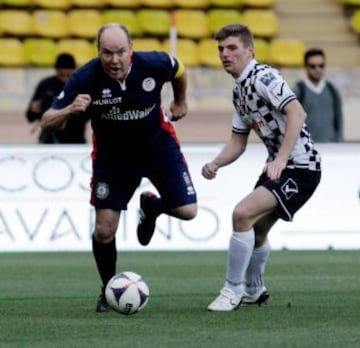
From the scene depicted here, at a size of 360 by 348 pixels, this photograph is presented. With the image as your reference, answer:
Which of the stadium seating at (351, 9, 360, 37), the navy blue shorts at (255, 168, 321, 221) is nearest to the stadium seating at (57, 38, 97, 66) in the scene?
the stadium seating at (351, 9, 360, 37)

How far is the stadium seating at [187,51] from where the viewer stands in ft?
69.9

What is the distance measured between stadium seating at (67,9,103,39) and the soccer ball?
43.5 feet

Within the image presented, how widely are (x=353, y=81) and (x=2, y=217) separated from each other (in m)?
5.56

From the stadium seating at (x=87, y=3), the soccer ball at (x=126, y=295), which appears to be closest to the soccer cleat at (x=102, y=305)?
the soccer ball at (x=126, y=295)

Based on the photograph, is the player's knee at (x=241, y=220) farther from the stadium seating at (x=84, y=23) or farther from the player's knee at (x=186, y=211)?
the stadium seating at (x=84, y=23)

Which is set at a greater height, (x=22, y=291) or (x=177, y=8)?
(x=177, y=8)

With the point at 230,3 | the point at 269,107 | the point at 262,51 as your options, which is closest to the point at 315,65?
the point at 262,51

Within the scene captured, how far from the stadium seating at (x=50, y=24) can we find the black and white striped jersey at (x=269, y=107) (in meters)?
12.8

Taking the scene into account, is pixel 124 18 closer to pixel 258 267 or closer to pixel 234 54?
pixel 258 267

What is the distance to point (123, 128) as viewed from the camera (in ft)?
30.0

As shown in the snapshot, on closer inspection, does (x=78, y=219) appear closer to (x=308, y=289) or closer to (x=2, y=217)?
(x=2, y=217)

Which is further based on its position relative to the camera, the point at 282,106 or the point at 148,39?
the point at 148,39

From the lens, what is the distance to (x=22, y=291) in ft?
34.6

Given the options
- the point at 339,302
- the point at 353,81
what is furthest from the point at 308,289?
the point at 353,81
